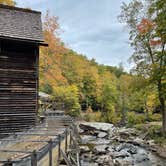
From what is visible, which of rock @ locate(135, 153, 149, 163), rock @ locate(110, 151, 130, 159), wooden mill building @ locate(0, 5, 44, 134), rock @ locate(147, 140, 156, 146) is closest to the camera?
wooden mill building @ locate(0, 5, 44, 134)

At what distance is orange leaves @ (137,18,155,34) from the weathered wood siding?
1349cm

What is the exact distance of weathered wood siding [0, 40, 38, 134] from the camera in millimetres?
15508

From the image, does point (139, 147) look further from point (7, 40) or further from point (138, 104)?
point (138, 104)

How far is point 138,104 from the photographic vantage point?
45656 millimetres

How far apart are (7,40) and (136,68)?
49.2 ft

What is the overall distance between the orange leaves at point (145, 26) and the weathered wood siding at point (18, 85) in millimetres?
13491

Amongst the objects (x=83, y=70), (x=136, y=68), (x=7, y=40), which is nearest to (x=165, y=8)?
(x=7, y=40)

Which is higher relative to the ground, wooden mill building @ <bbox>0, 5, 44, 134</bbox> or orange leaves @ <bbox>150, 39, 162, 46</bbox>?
orange leaves @ <bbox>150, 39, 162, 46</bbox>

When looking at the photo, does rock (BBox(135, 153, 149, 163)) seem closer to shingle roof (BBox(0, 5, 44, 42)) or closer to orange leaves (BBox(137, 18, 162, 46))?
shingle roof (BBox(0, 5, 44, 42))

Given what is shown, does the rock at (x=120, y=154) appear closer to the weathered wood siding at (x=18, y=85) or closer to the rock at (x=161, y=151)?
the rock at (x=161, y=151)

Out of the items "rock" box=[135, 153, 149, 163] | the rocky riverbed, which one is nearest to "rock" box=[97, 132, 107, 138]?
the rocky riverbed

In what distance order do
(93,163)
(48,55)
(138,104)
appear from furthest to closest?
(138,104), (48,55), (93,163)

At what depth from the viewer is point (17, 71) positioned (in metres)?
16.0

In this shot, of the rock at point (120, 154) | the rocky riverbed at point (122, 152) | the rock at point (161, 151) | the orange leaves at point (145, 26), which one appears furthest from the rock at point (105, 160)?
the orange leaves at point (145, 26)
